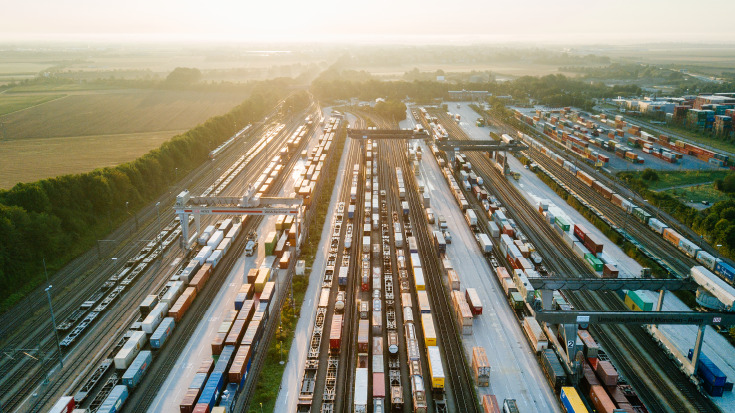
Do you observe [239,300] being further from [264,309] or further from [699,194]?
[699,194]

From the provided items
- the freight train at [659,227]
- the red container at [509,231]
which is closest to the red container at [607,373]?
the red container at [509,231]

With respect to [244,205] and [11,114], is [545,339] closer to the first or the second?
[244,205]

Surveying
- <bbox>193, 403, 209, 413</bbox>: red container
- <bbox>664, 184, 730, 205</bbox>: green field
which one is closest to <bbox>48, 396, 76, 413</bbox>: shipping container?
<bbox>193, 403, 209, 413</bbox>: red container

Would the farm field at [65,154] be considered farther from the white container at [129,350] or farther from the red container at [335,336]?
the red container at [335,336]

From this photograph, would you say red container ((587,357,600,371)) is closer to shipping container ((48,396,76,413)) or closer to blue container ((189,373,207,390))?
blue container ((189,373,207,390))

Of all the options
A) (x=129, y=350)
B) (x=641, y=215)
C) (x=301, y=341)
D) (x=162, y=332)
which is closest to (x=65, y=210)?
(x=162, y=332)
